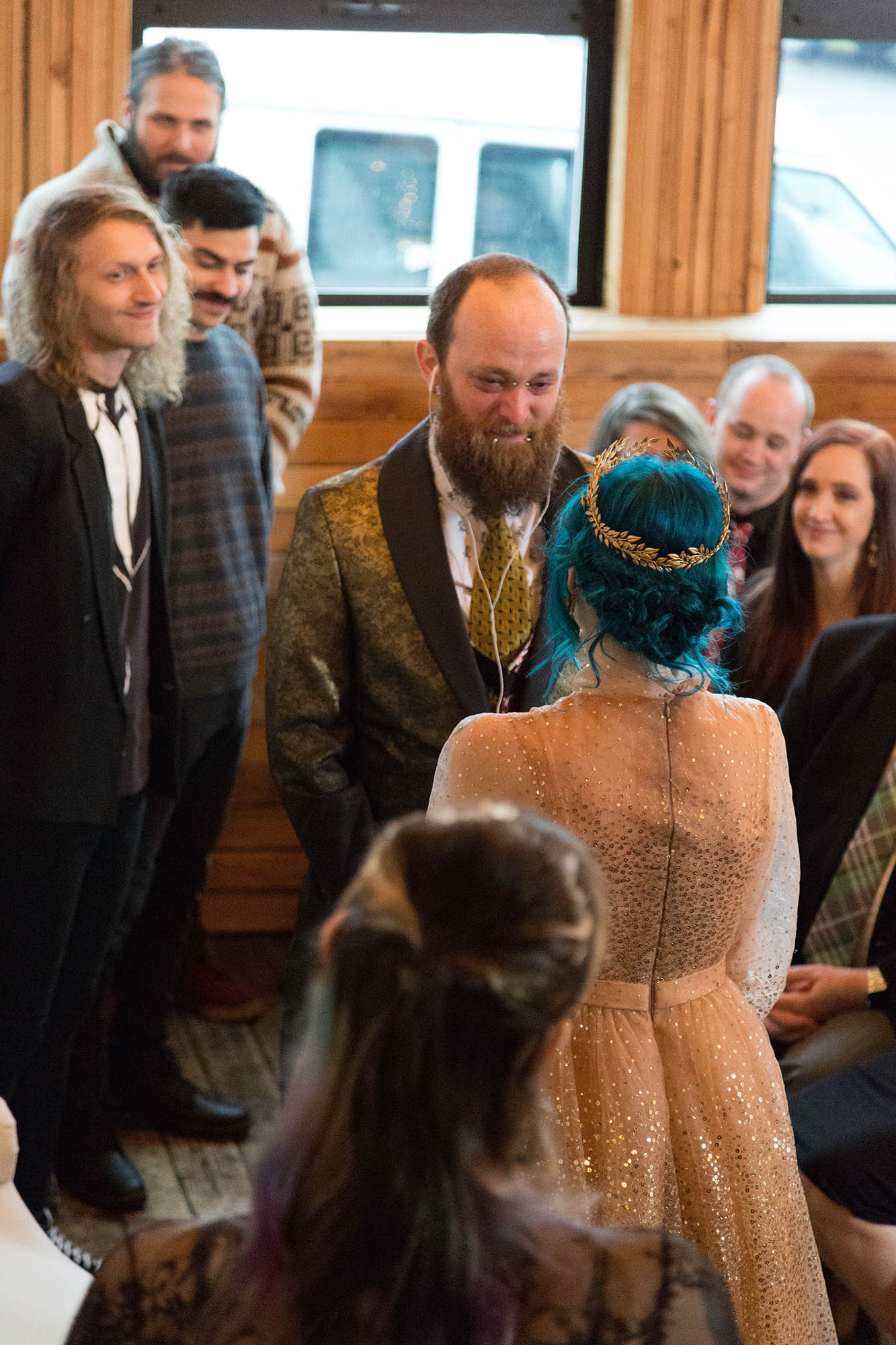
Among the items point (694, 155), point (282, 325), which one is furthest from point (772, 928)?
point (694, 155)

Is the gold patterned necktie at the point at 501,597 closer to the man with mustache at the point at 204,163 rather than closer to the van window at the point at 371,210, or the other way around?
the man with mustache at the point at 204,163

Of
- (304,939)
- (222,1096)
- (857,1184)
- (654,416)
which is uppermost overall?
(654,416)

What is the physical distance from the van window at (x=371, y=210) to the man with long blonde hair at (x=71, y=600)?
1428mm

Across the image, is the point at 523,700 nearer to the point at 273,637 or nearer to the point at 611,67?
the point at 273,637

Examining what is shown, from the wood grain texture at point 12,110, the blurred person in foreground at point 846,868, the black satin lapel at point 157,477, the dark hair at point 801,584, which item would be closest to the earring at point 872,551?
the dark hair at point 801,584

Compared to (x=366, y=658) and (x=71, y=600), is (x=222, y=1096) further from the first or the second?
(x=366, y=658)

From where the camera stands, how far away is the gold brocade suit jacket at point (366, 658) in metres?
2.17

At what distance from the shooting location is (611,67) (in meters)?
4.05

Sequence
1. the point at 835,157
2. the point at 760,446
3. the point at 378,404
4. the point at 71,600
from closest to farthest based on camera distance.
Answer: the point at 71,600 < the point at 760,446 < the point at 378,404 < the point at 835,157

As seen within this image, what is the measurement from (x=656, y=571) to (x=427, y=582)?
2.08 ft

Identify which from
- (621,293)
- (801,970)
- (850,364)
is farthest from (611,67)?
(801,970)

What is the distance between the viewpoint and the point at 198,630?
10.0ft

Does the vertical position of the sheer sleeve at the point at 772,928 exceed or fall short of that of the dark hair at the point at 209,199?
it falls short

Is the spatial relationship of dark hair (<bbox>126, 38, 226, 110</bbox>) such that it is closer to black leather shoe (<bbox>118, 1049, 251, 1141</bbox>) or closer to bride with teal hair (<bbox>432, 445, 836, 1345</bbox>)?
bride with teal hair (<bbox>432, 445, 836, 1345</bbox>)
